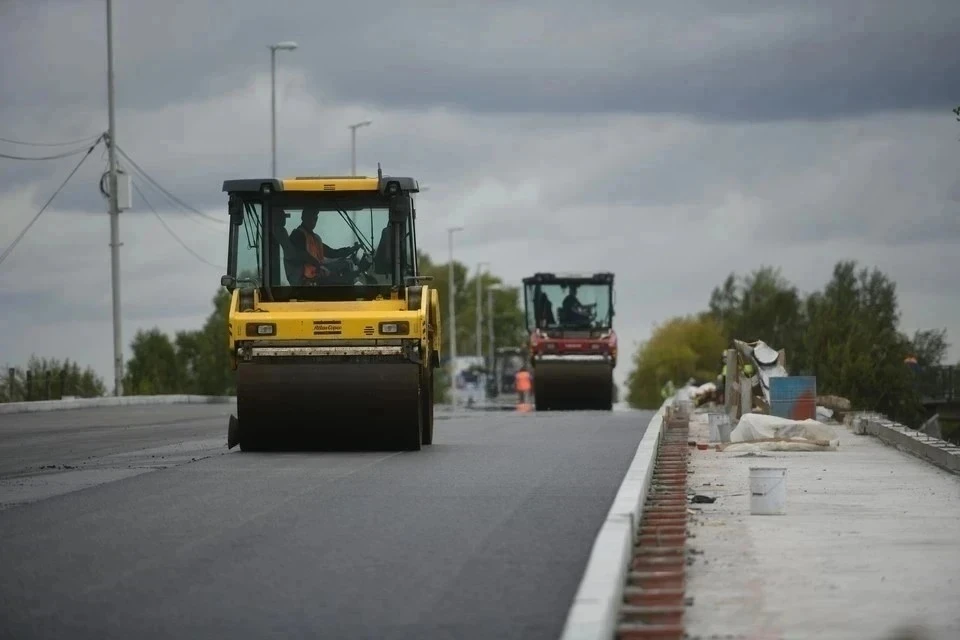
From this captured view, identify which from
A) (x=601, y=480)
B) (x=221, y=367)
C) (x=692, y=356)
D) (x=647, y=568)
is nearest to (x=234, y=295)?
(x=601, y=480)

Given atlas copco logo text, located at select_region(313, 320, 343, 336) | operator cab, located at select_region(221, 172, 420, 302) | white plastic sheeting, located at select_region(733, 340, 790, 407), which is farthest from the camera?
white plastic sheeting, located at select_region(733, 340, 790, 407)

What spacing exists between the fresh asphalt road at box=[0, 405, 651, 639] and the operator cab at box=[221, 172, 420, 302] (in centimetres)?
215

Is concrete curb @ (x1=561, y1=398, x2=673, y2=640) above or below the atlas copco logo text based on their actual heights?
below

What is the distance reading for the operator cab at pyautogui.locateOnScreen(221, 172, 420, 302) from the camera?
72.4ft

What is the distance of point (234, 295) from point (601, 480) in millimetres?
6663

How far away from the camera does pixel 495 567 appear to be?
10.7 m

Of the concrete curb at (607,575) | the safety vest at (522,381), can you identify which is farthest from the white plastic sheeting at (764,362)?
the safety vest at (522,381)

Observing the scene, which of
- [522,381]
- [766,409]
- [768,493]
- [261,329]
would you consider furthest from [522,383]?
[768,493]

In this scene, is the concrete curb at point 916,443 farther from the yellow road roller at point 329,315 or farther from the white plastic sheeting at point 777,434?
the yellow road roller at point 329,315

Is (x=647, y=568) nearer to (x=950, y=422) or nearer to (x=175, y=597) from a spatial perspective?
(x=175, y=597)

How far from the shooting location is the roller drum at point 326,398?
2095 cm

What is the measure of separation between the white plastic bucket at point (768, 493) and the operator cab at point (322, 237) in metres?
8.03

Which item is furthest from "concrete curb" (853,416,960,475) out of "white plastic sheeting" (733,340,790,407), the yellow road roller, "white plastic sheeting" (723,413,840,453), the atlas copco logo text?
the atlas copco logo text

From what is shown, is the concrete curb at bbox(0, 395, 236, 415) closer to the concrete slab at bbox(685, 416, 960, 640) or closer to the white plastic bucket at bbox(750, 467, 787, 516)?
the concrete slab at bbox(685, 416, 960, 640)
